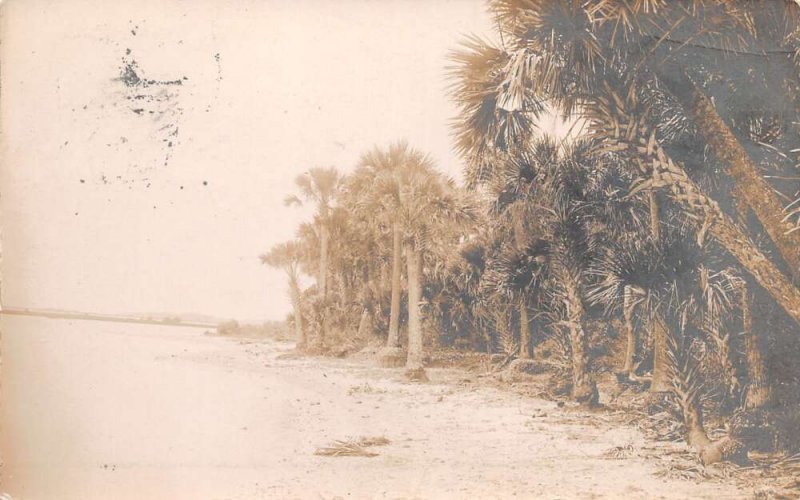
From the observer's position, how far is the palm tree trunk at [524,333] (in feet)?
13.2

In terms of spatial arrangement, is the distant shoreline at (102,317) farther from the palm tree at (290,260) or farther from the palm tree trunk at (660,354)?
the palm tree trunk at (660,354)

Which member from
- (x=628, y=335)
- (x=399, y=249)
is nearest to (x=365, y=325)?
(x=399, y=249)

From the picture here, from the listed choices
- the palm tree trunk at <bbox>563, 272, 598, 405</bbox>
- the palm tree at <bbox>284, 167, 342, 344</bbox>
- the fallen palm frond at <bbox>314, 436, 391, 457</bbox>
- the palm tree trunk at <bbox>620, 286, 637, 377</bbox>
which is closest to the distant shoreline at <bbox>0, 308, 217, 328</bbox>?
the palm tree at <bbox>284, 167, 342, 344</bbox>

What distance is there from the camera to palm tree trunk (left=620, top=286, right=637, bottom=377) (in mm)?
3994

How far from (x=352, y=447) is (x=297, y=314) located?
2.70 ft

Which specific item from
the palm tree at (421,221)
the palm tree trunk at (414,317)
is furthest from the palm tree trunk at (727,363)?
the palm tree trunk at (414,317)

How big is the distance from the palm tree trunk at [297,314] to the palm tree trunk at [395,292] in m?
0.50

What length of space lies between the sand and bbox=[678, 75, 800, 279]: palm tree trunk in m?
1.43

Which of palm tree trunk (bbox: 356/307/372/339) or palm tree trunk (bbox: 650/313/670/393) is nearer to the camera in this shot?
palm tree trunk (bbox: 650/313/670/393)

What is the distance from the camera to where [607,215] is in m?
4.02

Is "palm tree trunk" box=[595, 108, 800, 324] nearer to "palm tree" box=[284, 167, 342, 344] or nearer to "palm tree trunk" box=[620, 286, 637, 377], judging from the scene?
"palm tree trunk" box=[620, 286, 637, 377]

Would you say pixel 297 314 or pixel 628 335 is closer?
pixel 628 335

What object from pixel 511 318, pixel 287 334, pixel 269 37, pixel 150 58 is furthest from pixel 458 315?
pixel 150 58

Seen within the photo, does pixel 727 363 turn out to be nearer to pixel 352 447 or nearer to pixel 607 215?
pixel 607 215
